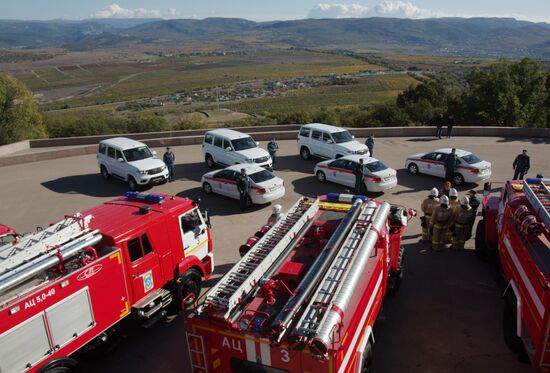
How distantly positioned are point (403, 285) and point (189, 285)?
470cm

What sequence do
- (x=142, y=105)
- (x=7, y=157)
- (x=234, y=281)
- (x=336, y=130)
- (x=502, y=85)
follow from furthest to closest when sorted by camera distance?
(x=142, y=105) → (x=502, y=85) → (x=7, y=157) → (x=336, y=130) → (x=234, y=281)

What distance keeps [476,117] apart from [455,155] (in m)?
17.9

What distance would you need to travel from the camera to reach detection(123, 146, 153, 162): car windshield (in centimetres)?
1825

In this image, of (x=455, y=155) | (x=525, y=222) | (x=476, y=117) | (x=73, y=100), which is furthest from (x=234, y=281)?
(x=73, y=100)

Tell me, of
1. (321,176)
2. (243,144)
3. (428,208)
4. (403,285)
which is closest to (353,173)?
(321,176)

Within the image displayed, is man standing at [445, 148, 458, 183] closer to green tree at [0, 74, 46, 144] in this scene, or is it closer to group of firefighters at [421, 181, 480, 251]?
group of firefighters at [421, 181, 480, 251]

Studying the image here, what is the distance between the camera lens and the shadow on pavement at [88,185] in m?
18.1

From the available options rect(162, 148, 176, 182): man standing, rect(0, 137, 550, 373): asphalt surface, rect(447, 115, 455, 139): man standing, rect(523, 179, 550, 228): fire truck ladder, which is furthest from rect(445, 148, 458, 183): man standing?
rect(162, 148, 176, 182): man standing

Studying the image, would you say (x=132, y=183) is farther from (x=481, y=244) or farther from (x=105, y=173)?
(x=481, y=244)

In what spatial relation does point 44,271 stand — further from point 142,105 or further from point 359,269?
point 142,105

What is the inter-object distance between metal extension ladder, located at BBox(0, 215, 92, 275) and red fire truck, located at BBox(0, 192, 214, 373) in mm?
15

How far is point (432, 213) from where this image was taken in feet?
37.4

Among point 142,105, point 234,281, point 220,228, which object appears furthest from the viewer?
point 142,105

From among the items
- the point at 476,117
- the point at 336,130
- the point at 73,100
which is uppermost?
the point at 336,130
